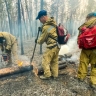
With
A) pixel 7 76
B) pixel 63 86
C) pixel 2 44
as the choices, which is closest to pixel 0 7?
pixel 2 44

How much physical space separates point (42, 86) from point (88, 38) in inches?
85.2

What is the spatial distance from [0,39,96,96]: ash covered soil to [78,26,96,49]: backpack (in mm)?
1374

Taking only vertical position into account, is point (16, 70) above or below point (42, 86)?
above

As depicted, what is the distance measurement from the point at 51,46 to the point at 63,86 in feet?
4.67

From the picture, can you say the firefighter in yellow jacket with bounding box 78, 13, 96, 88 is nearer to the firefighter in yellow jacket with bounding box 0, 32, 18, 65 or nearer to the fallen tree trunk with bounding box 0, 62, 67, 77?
the fallen tree trunk with bounding box 0, 62, 67, 77

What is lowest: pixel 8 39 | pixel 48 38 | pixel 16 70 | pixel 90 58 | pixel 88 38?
pixel 16 70

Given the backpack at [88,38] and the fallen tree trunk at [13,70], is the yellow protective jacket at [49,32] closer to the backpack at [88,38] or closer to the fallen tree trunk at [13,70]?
the backpack at [88,38]

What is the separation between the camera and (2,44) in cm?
655

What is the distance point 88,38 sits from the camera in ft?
14.3

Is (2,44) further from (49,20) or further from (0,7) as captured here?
(0,7)

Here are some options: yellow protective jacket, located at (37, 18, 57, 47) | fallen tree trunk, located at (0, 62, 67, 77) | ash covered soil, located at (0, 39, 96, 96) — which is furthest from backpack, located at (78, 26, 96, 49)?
fallen tree trunk, located at (0, 62, 67, 77)

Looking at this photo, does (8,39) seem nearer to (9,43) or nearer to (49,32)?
(9,43)

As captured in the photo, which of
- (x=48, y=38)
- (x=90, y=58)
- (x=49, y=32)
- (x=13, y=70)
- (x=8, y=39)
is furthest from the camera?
(x=8, y=39)

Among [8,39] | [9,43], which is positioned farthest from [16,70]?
[8,39]
